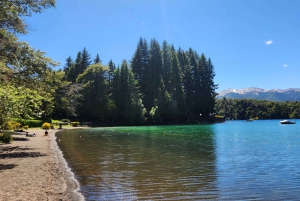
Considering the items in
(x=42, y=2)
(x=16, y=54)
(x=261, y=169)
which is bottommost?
(x=261, y=169)

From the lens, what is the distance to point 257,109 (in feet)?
505

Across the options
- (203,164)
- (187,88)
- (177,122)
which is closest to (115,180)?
(203,164)

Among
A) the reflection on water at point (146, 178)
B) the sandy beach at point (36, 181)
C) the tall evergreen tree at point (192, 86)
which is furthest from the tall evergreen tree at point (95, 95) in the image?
the sandy beach at point (36, 181)

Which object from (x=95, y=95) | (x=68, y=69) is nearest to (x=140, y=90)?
(x=95, y=95)

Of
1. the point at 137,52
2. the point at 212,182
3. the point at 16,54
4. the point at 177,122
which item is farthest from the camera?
the point at 137,52

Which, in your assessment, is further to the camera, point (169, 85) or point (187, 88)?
point (187, 88)

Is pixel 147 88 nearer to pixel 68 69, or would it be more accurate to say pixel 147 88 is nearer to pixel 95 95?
pixel 95 95

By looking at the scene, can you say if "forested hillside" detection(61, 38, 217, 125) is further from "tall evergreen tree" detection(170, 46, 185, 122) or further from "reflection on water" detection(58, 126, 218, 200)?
"reflection on water" detection(58, 126, 218, 200)

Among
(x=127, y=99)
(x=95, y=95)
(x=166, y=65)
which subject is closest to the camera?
(x=127, y=99)

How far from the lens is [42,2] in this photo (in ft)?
42.6

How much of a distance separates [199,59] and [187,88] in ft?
39.4

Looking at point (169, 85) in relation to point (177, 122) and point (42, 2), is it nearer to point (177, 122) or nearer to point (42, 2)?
point (177, 122)

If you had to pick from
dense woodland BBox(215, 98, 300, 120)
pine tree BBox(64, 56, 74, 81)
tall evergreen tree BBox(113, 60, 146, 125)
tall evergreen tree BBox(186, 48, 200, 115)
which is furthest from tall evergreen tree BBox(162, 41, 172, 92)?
dense woodland BBox(215, 98, 300, 120)

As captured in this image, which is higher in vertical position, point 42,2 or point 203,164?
point 42,2
